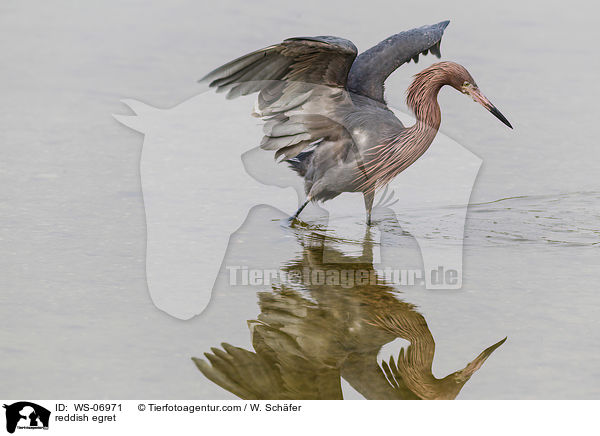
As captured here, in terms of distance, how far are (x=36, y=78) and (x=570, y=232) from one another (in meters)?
Answer: 5.79

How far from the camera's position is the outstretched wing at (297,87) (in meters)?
7.18

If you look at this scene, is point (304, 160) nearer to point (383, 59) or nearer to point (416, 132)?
point (416, 132)

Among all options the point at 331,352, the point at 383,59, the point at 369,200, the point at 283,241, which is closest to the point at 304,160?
the point at 369,200

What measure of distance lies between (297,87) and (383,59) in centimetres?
121

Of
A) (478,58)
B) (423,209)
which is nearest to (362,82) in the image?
(423,209)

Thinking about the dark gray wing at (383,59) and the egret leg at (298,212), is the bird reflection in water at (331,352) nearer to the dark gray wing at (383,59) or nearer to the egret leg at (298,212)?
the egret leg at (298,212)

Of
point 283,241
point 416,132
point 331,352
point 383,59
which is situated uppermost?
point 383,59

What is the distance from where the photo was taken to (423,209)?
28.4ft

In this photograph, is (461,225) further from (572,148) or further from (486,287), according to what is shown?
(572,148)

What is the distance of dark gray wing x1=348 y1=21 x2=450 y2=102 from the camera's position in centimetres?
860
